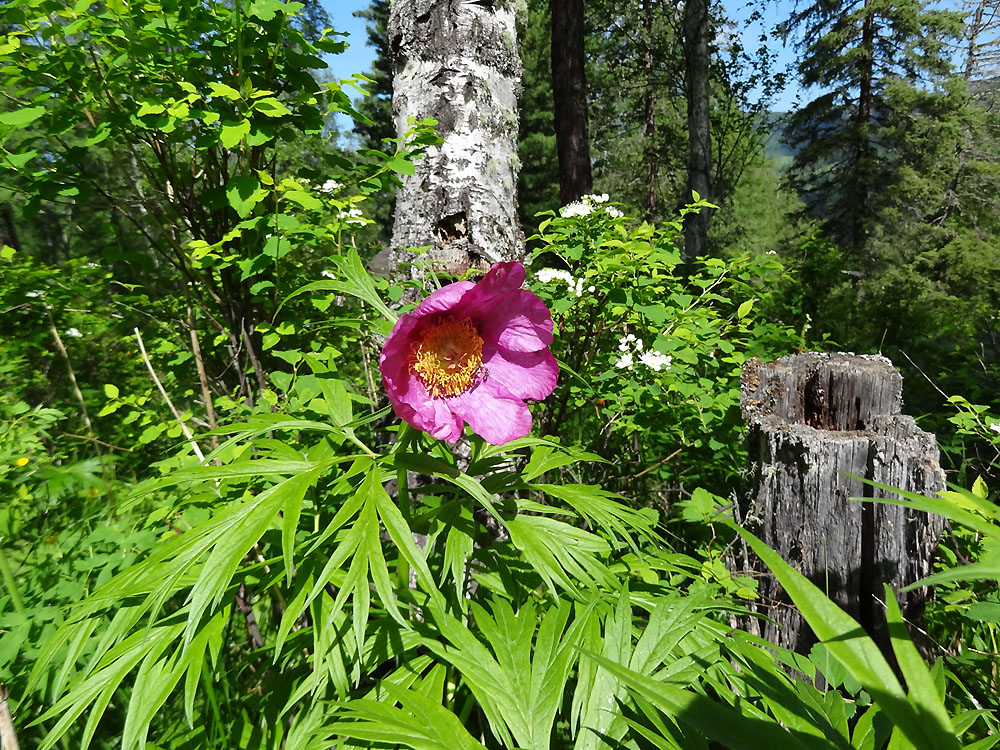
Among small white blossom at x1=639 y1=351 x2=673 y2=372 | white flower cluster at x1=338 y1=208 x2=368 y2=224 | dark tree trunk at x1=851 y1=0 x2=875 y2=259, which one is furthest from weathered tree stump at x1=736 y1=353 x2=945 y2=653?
dark tree trunk at x1=851 y1=0 x2=875 y2=259

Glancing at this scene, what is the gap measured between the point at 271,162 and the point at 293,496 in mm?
1701

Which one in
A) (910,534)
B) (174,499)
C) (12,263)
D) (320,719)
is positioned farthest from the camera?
(12,263)

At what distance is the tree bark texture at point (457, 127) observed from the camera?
94.2 inches

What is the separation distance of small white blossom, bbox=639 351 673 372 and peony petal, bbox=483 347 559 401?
1347mm

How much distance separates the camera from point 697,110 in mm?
7863

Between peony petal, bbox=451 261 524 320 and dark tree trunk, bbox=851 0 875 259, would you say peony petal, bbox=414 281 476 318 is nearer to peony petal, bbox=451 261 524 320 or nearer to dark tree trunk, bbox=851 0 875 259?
peony petal, bbox=451 261 524 320

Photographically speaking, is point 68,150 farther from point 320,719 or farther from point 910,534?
point 910,534

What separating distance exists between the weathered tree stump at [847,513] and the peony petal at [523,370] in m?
1.27

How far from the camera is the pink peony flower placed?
41.6 inches

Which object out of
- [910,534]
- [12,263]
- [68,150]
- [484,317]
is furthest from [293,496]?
[12,263]

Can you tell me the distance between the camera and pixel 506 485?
1.19 m

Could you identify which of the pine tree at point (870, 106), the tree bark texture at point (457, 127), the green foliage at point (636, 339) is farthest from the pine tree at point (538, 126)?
the tree bark texture at point (457, 127)

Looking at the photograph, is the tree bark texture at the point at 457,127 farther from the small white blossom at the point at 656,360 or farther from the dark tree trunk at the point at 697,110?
the dark tree trunk at the point at 697,110

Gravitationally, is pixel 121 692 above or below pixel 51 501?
below
